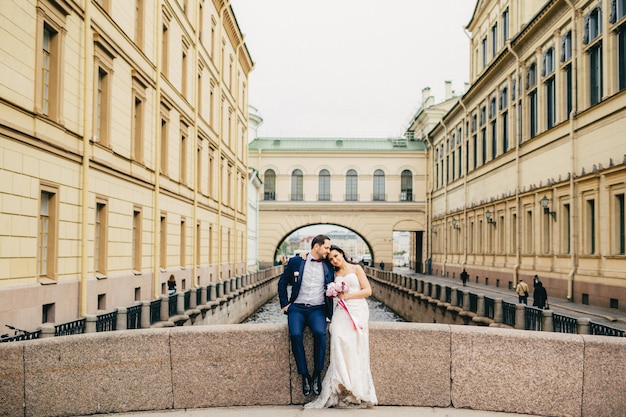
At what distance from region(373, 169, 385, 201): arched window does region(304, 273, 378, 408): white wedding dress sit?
189 ft

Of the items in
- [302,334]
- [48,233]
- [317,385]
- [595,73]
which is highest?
[595,73]

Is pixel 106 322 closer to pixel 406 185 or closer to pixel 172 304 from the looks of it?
pixel 172 304

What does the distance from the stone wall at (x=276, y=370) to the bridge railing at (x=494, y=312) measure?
193 inches

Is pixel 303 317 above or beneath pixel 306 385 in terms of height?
above

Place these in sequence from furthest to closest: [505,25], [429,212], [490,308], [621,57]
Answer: [429,212] → [505,25] → [621,57] → [490,308]

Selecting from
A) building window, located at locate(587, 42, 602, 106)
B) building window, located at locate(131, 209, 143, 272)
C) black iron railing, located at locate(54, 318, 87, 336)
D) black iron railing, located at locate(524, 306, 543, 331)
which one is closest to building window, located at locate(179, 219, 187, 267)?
building window, located at locate(131, 209, 143, 272)

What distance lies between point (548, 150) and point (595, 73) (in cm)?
539

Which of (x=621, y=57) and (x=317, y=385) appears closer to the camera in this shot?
(x=317, y=385)

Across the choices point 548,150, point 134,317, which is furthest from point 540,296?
point 134,317

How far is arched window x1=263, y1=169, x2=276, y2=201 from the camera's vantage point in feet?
212

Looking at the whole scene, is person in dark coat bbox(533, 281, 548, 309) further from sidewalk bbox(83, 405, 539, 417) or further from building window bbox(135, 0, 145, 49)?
sidewalk bbox(83, 405, 539, 417)

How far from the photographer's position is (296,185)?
6494cm

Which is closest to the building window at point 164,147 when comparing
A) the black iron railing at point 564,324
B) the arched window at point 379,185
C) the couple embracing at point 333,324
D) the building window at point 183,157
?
the building window at point 183,157

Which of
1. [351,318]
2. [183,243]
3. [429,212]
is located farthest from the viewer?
[429,212]
